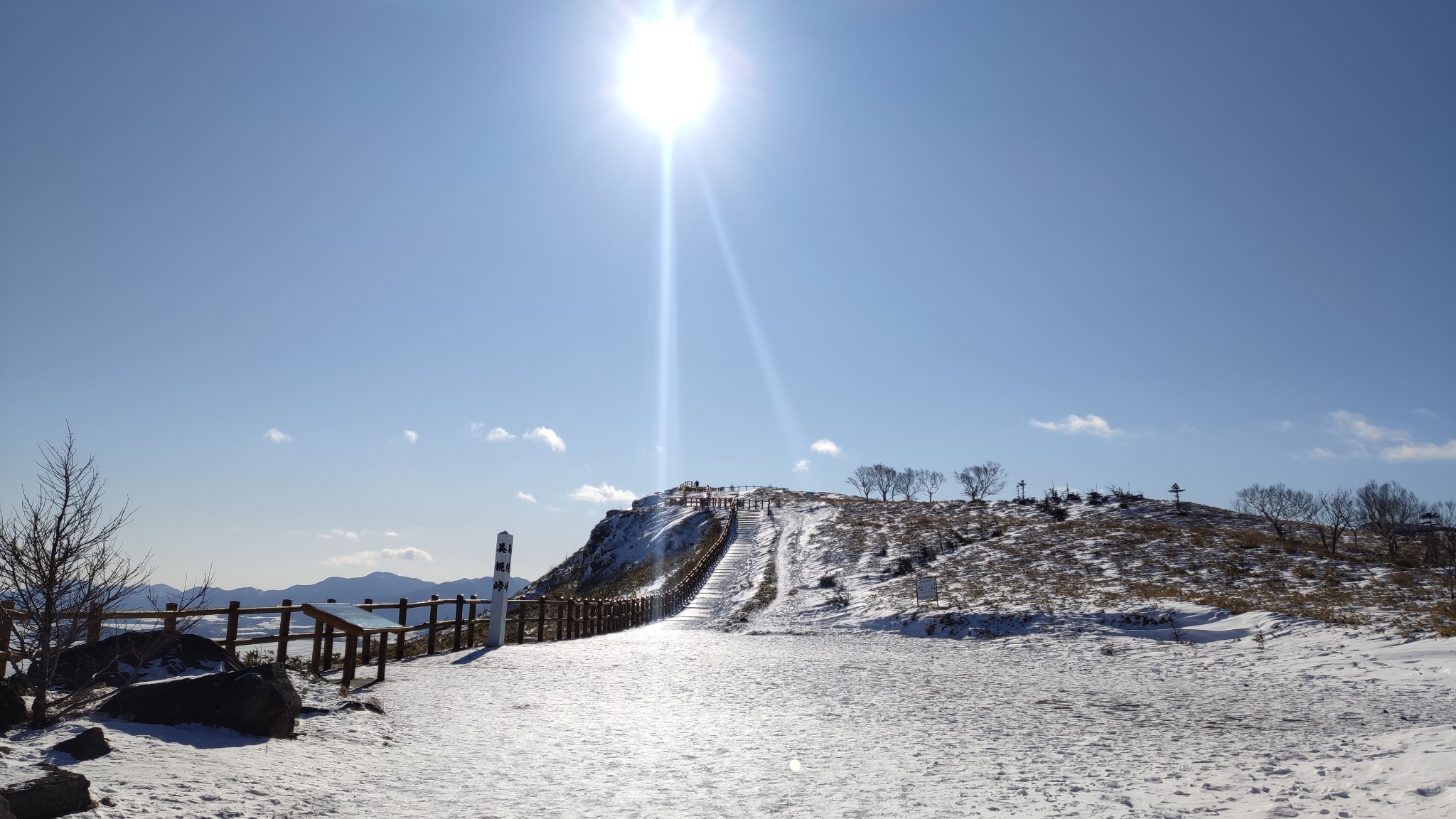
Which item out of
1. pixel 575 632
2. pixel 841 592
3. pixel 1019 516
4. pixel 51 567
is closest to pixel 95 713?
pixel 51 567

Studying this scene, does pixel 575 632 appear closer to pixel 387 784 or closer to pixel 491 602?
pixel 491 602

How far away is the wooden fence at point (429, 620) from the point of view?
32.0ft

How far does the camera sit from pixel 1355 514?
242ft

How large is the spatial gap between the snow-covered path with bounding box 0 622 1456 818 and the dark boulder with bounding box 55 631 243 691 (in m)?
1.26

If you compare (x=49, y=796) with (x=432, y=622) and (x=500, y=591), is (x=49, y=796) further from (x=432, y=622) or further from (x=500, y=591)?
(x=500, y=591)

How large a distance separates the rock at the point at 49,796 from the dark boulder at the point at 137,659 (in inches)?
104

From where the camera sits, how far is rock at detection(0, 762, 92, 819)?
511 cm

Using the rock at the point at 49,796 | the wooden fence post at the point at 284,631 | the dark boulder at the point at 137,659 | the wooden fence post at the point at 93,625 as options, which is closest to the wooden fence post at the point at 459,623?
the wooden fence post at the point at 284,631

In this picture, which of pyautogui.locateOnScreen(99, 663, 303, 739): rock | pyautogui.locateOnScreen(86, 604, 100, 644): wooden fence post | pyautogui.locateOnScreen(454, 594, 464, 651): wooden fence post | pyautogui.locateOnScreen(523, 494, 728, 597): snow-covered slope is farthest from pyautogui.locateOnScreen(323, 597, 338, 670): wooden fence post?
pyautogui.locateOnScreen(523, 494, 728, 597): snow-covered slope

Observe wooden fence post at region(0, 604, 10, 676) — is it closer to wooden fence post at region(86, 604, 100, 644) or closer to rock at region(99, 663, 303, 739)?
wooden fence post at region(86, 604, 100, 644)

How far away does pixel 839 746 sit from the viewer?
9.20 m

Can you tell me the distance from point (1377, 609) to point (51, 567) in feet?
89.3

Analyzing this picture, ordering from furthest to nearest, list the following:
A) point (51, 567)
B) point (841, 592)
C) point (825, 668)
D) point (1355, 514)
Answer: point (1355, 514), point (841, 592), point (825, 668), point (51, 567)

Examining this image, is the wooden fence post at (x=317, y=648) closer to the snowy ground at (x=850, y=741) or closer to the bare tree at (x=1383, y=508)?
the snowy ground at (x=850, y=741)
